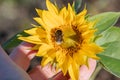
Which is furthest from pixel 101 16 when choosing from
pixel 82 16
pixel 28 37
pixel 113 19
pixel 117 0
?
pixel 117 0

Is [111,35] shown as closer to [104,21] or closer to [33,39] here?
[104,21]

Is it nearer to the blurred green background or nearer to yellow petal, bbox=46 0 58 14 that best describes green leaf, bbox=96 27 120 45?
yellow petal, bbox=46 0 58 14

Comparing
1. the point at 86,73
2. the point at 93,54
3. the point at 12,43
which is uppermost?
the point at 12,43

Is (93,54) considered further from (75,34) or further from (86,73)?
(86,73)

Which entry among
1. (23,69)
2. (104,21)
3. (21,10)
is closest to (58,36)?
(104,21)

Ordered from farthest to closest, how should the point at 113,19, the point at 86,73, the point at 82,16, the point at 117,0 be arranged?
the point at 117,0
the point at 86,73
the point at 113,19
the point at 82,16
